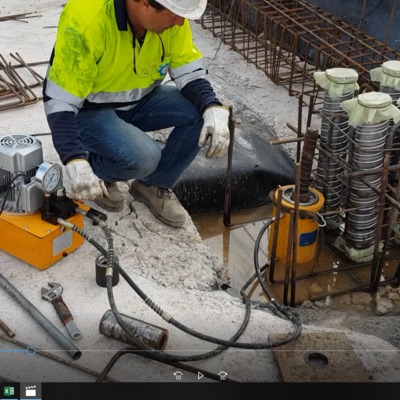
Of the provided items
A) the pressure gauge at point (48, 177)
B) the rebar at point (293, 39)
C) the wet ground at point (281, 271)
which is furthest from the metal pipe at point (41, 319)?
the rebar at point (293, 39)

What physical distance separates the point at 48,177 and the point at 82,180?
7.1 inches

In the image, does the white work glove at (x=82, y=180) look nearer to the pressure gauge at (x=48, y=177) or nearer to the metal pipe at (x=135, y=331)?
the pressure gauge at (x=48, y=177)

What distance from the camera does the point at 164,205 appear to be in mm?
4172

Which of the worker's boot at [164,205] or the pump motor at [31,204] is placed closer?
the pump motor at [31,204]

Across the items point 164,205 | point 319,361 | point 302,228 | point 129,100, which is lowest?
point 302,228

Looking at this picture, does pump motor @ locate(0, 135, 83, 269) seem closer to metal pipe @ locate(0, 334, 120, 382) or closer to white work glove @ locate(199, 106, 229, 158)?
metal pipe @ locate(0, 334, 120, 382)

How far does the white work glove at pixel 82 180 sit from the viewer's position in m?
3.23

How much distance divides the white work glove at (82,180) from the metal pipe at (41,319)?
597 millimetres

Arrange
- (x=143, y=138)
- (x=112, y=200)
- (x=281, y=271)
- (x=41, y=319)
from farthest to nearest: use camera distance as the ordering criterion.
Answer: (x=281, y=271), (x=112, y=200), (x=143, y=138), (x=41, y=319)

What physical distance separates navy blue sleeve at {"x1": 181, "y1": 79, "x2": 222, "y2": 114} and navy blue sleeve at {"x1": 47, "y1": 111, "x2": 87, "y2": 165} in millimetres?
868

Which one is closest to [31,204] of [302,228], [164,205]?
[164,205]

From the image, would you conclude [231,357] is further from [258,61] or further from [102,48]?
[258,61]

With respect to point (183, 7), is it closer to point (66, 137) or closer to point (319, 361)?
point (66, 137)

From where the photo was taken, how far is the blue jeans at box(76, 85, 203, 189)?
362cm
